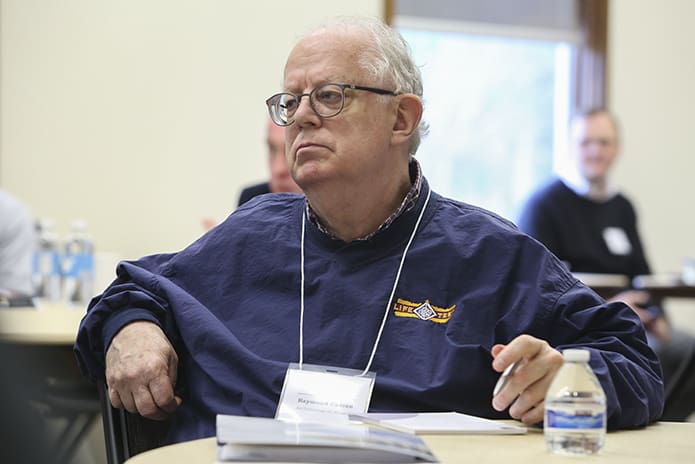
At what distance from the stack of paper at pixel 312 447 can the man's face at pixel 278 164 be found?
2765 millimetres

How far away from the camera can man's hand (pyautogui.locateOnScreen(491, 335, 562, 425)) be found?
145cm

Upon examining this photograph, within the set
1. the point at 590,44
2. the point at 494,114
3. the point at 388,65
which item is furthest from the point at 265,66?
the point at 388,65

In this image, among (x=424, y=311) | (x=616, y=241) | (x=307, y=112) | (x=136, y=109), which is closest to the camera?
(x=424, y=311)

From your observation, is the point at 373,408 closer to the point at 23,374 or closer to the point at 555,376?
the point at 555,376

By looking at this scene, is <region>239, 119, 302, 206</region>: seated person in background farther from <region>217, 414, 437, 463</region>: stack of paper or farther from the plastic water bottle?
<region>217, 414, 437, 463</region>: stack of paper

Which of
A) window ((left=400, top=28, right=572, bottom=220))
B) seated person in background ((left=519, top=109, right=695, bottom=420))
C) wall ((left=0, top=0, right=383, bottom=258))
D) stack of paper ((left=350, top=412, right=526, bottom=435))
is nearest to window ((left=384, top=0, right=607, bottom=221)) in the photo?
window ((left=400, top=28, right=572, bottom=220))

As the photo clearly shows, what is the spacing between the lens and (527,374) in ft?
4.90

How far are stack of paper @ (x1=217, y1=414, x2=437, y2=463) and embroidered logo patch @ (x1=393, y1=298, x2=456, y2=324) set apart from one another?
0.62m

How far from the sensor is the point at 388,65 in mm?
2096

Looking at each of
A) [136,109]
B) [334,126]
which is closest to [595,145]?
[136,109]

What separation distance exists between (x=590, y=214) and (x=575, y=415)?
435cm

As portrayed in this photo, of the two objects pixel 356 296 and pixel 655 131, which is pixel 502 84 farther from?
pixel 356 296

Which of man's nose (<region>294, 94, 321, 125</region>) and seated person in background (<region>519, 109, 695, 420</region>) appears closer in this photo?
man's nose (<region>294, 94, 321, 125</region>)

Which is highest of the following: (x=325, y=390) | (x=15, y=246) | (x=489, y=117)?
(x=489, y=117)
